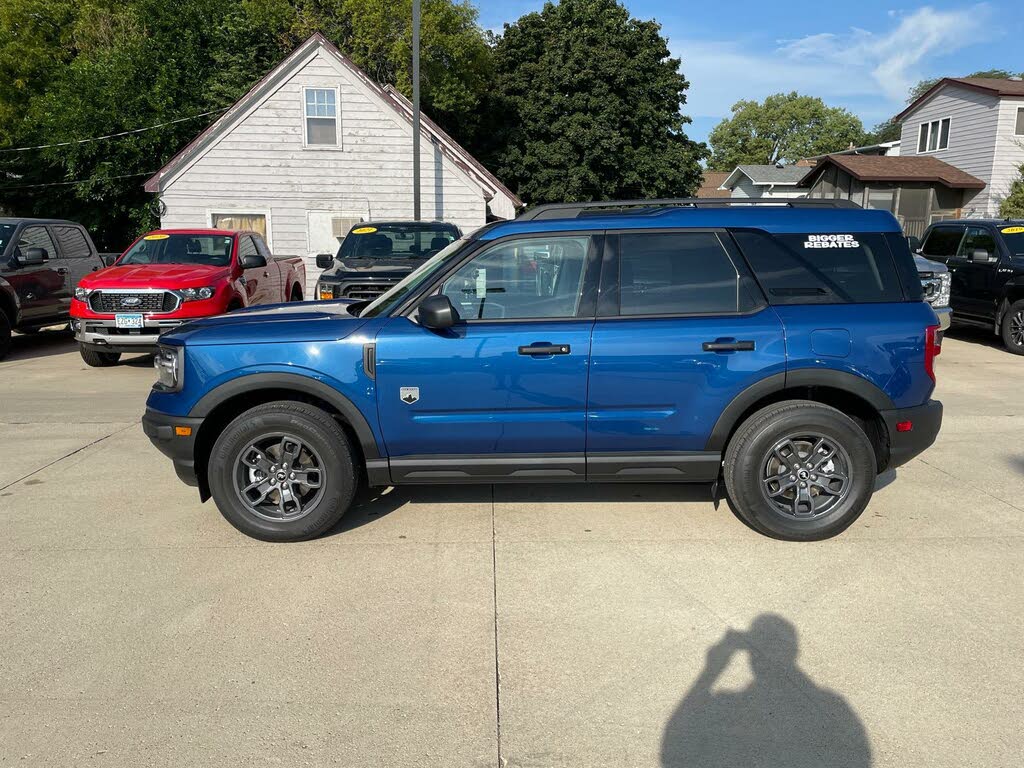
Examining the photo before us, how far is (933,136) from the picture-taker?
107 ft

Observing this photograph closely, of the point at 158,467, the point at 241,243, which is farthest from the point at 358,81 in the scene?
the point at 158,467

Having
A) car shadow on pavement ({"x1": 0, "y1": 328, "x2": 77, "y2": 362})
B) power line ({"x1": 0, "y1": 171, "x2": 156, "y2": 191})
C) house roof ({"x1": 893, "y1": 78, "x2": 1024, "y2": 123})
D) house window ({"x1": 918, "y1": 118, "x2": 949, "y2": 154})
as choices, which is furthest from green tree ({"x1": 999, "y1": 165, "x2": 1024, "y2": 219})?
power line ({"x1": 0, "y1": 171, "x2": 156, "y2": 191})

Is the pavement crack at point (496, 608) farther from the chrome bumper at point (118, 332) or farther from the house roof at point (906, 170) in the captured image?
the house roof at point (906, 170)

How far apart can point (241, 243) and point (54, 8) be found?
26.7 m

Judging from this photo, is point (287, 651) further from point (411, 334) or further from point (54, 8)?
point (54, 8)

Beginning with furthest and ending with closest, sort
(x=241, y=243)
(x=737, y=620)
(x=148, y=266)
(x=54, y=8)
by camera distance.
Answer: (x=54, y=8)
(x=241, y=243)
(x=148, y=266)
(x=737, y=620)

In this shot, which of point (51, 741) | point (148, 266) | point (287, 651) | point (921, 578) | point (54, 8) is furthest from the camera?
point (54, 8)

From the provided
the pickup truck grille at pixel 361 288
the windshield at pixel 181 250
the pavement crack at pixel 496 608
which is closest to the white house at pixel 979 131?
the pickup truck grille at pixel 361 288

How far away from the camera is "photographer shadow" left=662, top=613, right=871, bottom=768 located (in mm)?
2736

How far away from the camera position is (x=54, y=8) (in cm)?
3031

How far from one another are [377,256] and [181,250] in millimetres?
2680

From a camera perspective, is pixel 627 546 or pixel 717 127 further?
pixel 717 127

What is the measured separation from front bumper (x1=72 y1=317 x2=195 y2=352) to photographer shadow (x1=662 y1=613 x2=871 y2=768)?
26.0 ft

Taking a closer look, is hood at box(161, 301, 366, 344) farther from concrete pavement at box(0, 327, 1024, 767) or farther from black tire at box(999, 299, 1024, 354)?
black tire at box(999, 299, 1024, 354)
